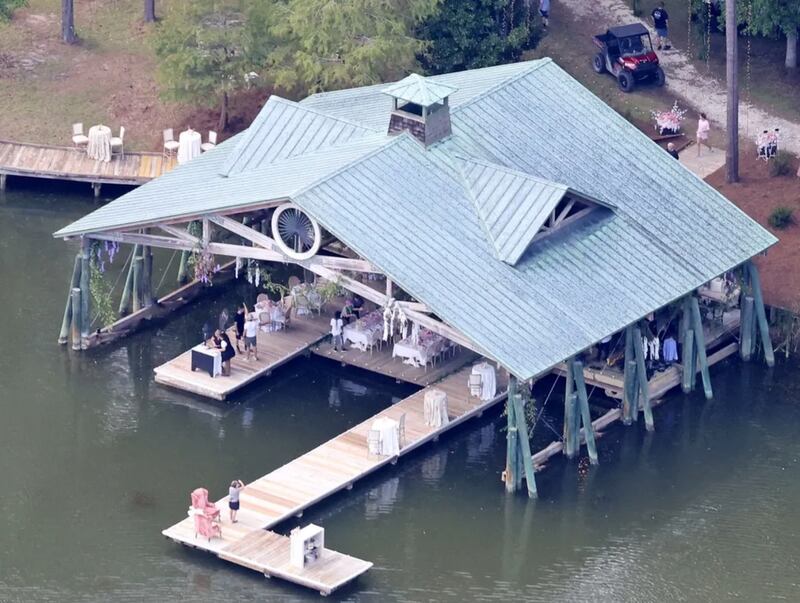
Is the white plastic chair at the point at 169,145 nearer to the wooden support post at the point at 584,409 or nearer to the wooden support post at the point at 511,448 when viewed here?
the wooden support post at the point at 584,409

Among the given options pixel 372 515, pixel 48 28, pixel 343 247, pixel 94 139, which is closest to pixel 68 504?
pixel 372 515

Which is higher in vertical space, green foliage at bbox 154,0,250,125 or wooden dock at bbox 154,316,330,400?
green foliage at bbox 154,0,250,125

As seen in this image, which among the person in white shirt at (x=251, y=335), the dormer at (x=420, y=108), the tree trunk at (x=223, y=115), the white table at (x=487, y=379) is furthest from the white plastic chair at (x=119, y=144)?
the white table at (x=487, y=379)

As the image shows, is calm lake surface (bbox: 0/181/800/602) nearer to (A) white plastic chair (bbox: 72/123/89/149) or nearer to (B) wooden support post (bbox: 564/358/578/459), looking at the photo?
(B) wooden support post (bbox: 564/358/578/459)

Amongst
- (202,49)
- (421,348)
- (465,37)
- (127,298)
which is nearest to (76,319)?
(127,298)

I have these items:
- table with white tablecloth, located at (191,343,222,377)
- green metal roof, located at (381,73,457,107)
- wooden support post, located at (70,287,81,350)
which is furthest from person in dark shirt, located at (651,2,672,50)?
wooden support post, located at (70,287,81,350)

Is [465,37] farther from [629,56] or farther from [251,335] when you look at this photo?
[251,335]
